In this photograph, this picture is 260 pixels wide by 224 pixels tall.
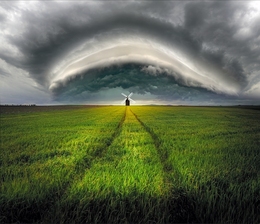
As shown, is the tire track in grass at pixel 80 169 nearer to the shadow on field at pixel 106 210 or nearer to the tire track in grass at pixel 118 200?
the shadow on field at pixel 106 210

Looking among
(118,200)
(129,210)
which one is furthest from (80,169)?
(129,210)

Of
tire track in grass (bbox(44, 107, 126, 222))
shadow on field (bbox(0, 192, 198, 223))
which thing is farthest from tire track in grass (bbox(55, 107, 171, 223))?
tire track in grass (bbox(44, 107, 126, 222))

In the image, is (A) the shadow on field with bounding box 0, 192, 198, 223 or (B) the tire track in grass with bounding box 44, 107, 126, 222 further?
(B) the tire track in grass with bounding box 44, 107, 126, 222

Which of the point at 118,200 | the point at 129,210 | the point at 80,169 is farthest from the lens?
the point at 80,169

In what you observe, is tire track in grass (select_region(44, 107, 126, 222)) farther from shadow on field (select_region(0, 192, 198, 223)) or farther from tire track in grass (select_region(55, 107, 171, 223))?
tire track in grass (select_region(55, 107, 171, 223))

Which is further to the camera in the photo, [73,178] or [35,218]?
[73,178]

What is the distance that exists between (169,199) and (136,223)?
3.15ft

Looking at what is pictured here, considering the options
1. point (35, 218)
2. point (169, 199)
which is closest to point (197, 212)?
point (169, 199)

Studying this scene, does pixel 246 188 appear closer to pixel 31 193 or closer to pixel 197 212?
pixel 197 212

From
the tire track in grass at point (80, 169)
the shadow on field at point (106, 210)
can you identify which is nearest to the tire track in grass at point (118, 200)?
the shadow on field at point (106, 210)

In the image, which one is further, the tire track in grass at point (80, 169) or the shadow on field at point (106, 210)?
the tire track in grass at point (80, 169)

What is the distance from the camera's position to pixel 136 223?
2.96 m

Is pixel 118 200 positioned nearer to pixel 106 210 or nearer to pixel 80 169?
pixel 106 210

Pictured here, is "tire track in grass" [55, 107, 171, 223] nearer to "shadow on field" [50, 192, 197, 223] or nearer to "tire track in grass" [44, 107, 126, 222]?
"shadow on field" [50, 192, 197, 223]
